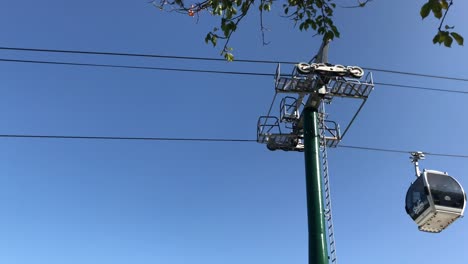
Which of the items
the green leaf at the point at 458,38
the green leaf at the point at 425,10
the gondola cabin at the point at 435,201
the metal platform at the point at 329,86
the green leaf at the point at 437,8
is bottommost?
the green leaf at the point at 458,38

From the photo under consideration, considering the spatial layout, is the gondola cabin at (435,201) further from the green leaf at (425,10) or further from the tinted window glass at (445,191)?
the green leaf at (425,10)

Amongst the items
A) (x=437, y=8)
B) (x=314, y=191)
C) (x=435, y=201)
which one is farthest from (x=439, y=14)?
(x=314, y=191)

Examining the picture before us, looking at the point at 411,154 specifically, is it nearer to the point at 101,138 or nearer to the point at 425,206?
the point at 425,206

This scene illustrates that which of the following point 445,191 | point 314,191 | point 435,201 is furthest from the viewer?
point 314,191

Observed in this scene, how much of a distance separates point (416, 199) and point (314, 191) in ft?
8.59

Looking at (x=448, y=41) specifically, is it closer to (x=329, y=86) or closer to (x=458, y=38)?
(x=458, y=38)

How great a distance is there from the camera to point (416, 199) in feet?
34.6

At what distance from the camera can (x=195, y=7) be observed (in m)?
5.86

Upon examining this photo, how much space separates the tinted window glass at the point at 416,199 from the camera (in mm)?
10266

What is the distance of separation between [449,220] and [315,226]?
9.82ft

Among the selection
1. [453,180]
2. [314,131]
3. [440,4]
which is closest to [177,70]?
[314,131]

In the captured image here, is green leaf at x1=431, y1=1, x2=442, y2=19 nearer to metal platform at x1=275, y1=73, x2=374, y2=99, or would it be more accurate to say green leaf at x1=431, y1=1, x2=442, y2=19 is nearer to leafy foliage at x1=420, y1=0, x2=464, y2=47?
leafy foliage at x1=420, y1=0, x2=464, y2=47

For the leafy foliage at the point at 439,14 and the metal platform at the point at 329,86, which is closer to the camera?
the leafy foliage at the point at 439,14

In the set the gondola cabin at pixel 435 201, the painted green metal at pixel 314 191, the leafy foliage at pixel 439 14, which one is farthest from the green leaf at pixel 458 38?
the painted green metal at pixel 314 191
